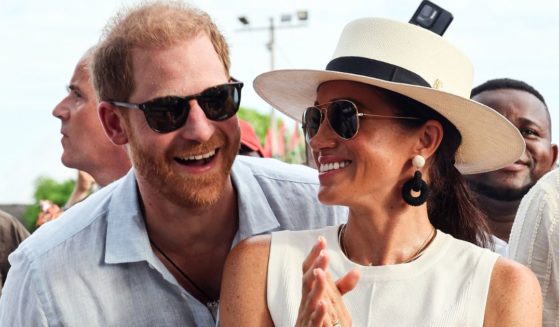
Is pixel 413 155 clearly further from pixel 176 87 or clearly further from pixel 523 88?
pixel 523 88

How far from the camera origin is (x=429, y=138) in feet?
10.1

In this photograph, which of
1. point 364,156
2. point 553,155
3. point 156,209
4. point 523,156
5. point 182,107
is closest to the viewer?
point 364,156

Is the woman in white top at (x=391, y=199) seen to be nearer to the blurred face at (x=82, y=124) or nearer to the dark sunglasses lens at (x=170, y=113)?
the dark sunglasses lens at (x=170, y=113)

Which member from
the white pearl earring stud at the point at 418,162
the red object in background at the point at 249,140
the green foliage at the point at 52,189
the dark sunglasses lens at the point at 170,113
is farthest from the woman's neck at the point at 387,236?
the green foliage at the point at 52,189

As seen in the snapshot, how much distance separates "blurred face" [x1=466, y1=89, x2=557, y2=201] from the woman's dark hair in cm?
186

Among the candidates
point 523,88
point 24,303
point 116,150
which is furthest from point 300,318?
point 523,88

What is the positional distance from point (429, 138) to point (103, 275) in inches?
55.8

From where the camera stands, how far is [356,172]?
9.65 feet

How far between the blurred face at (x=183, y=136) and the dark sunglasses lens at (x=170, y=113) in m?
0.02

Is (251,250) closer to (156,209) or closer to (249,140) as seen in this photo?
(156,209)

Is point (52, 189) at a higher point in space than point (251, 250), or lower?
lower

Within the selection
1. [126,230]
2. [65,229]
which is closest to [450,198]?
[126,230]

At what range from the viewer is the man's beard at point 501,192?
530cm

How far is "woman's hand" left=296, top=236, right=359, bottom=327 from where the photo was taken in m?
2.47
